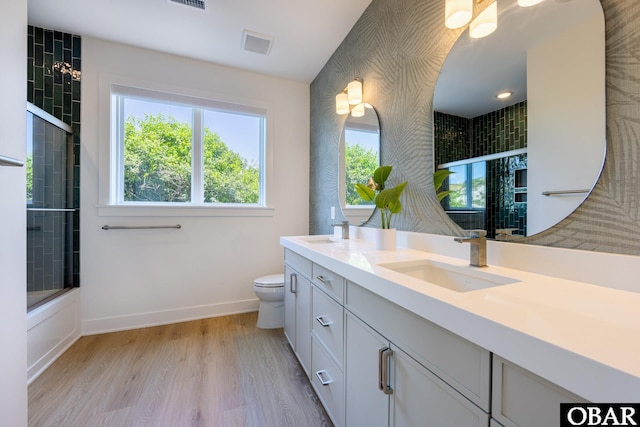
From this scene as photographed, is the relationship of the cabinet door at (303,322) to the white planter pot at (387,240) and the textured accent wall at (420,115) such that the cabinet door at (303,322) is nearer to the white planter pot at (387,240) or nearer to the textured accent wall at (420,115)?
the white planter pot at (387,240)

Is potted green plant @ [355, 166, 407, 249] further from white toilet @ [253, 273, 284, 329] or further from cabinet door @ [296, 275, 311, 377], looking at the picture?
white toilet @ [253, 273, 284, 329]

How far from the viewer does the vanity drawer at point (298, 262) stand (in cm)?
159

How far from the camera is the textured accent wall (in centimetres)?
74

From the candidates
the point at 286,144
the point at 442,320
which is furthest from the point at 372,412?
the point at 286,144

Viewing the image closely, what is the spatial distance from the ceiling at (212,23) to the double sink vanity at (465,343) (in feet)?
6.01

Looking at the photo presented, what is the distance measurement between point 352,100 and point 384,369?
179 centimetres

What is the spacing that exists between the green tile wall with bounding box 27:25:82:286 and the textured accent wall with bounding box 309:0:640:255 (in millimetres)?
2065

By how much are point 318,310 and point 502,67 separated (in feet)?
4.51

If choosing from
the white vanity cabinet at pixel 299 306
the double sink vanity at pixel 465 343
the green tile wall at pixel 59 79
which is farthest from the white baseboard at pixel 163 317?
the double sink vanity at pixel 465 343

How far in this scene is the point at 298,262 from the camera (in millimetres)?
1760

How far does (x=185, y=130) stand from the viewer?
2.59 m

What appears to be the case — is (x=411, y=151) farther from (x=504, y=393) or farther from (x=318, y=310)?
(x=504, y=393)

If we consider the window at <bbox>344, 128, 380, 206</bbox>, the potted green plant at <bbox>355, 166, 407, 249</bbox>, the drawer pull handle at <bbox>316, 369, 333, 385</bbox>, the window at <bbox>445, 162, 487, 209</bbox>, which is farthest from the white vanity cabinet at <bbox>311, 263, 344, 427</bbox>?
the window at <bbox>344, 128, 380, 206</bbox>

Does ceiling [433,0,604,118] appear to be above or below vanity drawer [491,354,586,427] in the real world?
above
